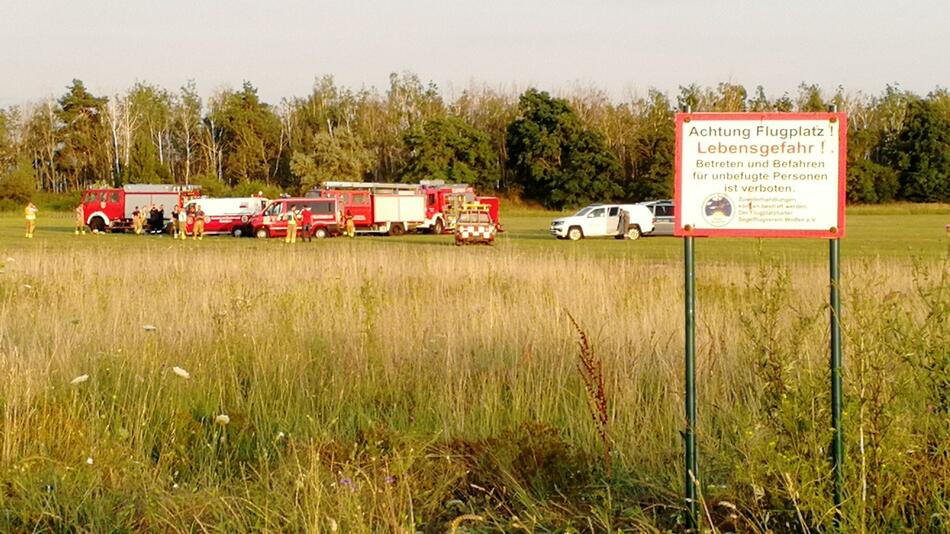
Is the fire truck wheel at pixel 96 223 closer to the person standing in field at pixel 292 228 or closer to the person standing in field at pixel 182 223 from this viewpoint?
the person standing in field at pixel 182 223

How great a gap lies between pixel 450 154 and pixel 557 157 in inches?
343

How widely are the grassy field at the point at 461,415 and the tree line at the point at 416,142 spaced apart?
72736 millimetres

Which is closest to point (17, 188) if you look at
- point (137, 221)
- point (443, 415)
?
point (137, 221)

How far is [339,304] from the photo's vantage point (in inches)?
495

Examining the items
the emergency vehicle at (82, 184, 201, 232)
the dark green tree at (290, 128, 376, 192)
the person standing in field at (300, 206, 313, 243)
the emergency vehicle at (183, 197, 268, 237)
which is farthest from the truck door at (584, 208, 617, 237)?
the dark green tree at (290, 128, 376, 192)

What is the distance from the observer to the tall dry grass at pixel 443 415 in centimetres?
465

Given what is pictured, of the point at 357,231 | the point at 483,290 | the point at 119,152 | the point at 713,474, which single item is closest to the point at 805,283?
the point at 483,290

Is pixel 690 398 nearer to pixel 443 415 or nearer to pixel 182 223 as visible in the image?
pixel 443 415

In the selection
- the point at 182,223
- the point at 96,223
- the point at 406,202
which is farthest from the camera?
the point at 96,223

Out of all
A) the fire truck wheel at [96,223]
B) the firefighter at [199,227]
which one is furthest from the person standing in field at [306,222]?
the fire truck wheel at [96,223]

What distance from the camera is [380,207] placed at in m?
52.6

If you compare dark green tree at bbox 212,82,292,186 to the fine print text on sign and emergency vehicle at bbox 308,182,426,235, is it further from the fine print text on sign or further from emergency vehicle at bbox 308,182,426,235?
the fine print text on sign

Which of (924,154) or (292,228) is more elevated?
(924,154)

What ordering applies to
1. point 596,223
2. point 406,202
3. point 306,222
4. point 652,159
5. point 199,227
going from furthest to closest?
point 652,159 < point 406,202 < point 199,227 < point 306,222 < point 596,223
